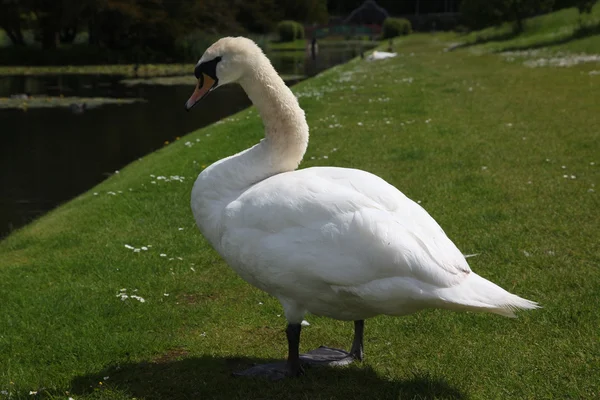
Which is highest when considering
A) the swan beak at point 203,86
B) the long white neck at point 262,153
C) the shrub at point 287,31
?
the swan beak at point 203,86

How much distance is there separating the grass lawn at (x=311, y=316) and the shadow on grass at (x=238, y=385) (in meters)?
0.01

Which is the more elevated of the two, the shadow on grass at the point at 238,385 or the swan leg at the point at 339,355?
the swan leg at the point at 339,355

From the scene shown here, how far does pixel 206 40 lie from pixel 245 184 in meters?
51.1

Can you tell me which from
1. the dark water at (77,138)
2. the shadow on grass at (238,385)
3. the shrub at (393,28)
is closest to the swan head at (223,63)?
the shadow on grass at (238,385)

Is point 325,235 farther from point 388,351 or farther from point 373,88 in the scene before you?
point 373,88

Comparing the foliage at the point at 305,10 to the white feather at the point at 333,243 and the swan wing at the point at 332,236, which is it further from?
the swan wing at the point at 332,236

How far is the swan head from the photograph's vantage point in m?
5.11

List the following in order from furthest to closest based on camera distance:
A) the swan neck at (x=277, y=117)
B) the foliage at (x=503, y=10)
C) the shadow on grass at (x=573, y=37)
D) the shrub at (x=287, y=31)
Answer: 1. the shrub at (x=287, y=31)
2. the foliage at (x=503, y=10)
3. the shadow on grass at (x=573, y=37)
4. the swan neck at (x=277, y=117)

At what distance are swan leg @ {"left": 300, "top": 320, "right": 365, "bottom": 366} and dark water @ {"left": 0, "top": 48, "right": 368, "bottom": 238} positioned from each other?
22.0 feet

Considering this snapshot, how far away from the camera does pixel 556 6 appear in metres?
51.7

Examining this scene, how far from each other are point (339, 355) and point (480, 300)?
1.33 m

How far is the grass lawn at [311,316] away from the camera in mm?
4801

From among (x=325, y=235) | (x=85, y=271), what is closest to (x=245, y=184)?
(x=325, y=235)

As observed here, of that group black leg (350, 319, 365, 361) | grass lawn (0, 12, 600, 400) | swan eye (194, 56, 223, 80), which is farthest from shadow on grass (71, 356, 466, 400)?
swan eye (194, 56, 223, 80)
